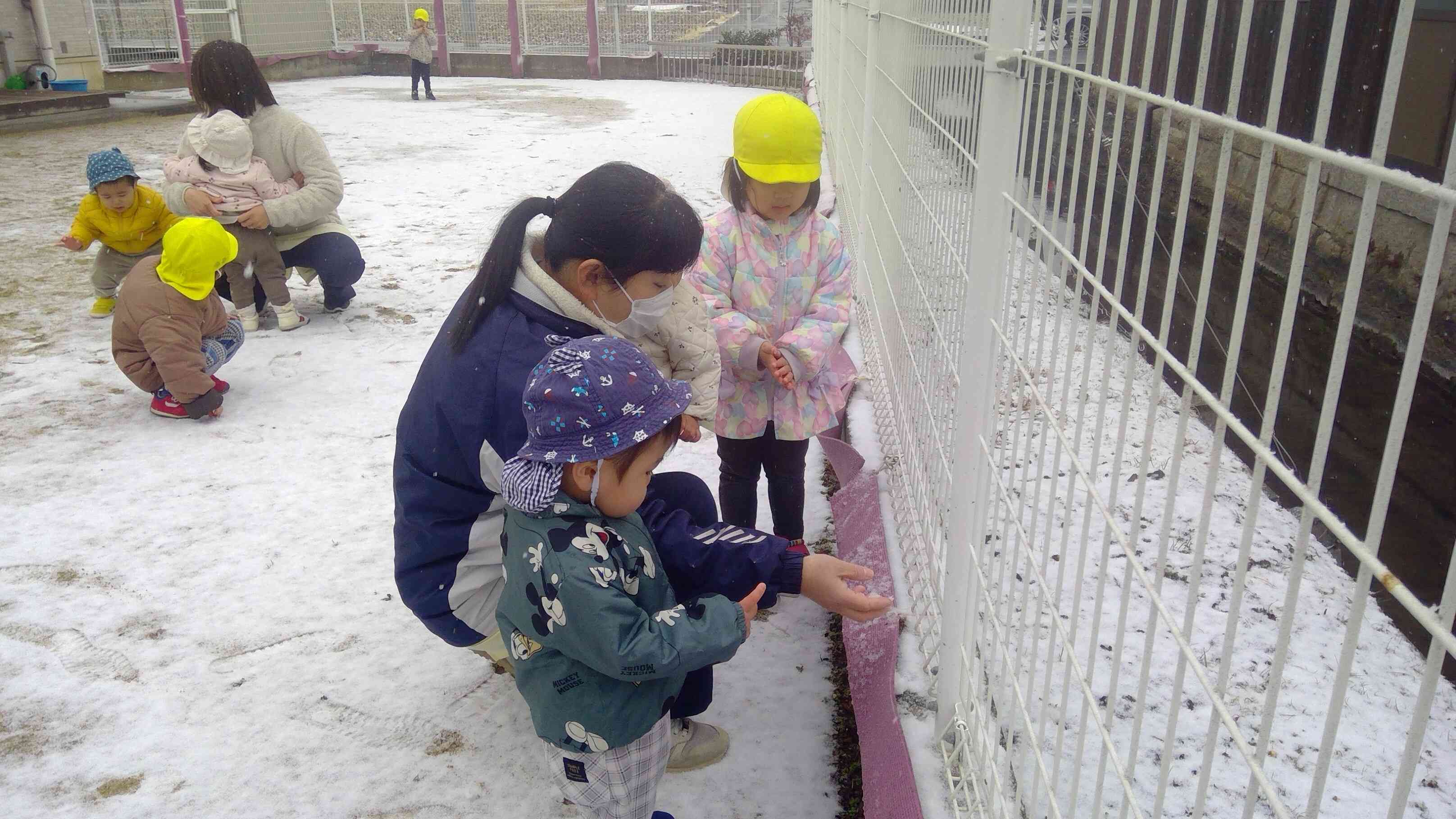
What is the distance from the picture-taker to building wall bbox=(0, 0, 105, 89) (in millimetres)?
11398

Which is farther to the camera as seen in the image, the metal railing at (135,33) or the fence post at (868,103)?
the metal railing at (135,33)

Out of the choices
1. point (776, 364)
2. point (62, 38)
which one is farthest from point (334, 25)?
point (776, 364)

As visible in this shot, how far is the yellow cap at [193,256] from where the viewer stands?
3.63m

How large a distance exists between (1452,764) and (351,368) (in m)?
3.88

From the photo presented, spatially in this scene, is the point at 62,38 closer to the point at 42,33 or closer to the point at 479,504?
the point at 42,33

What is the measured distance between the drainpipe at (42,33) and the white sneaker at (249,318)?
9502 millimetres

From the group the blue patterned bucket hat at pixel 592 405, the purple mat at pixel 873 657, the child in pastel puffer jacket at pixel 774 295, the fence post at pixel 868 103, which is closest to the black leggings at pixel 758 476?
the child in pastel puffer jacket at pixel 774 295

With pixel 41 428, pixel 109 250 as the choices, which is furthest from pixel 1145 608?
pixel 109 250

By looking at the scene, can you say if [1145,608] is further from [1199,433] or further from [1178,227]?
[1178,227]

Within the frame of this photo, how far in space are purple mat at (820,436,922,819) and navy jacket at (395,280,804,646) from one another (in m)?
0.34

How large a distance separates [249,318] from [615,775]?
3.67 metres

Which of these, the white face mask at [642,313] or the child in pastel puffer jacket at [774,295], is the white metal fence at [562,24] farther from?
the white face mask at [642,313]

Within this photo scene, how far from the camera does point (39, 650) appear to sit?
96.0 inches

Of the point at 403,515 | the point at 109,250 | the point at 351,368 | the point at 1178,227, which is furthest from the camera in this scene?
the point at 109,250
